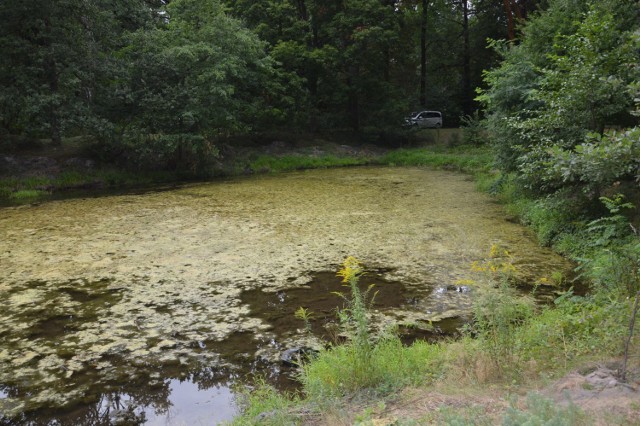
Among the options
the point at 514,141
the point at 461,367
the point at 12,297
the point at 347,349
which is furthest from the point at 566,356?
the point at 514,141

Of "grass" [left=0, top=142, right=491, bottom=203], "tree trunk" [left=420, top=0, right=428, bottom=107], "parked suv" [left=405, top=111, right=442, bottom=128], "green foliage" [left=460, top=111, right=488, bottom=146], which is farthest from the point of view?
"tree trunk" [left=420, top=0, right=428, bottom=107]

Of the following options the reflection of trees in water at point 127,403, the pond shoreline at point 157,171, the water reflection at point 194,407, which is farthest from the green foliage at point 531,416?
the pond shoreline at point 157,171

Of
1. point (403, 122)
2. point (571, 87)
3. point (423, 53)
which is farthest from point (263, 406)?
point (423, 53)

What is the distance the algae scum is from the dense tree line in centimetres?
491

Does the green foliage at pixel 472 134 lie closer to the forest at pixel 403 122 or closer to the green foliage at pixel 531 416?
the forest at pixel 403 122

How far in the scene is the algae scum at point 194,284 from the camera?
13.4 feet

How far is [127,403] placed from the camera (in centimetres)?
385

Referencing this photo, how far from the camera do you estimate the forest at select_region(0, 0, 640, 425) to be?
3.32 metres

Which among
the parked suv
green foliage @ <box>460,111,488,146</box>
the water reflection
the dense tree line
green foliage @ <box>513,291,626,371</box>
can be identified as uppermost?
the dense tree line

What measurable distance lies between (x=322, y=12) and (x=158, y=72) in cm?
961

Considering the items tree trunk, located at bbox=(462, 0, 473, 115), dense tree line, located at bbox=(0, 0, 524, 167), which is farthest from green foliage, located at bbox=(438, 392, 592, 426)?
tree trunk, located at bbox=(462, 0, 473, 115)

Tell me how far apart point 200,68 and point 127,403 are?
1496cm

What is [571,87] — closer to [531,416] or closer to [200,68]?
[531,416]

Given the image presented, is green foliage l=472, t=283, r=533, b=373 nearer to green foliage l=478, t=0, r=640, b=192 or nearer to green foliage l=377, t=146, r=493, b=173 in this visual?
green foliage l=478, t=0, r=640, b=192
